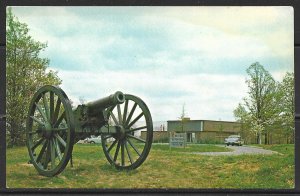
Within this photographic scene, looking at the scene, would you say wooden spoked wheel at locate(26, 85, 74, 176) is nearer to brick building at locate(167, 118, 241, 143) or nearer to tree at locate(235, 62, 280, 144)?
brick building at locate(167, 118, 241, 143)

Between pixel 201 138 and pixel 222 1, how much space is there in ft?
4.77

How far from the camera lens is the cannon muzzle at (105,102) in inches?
375

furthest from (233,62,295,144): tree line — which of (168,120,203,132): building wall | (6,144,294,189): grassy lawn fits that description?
(168,120,203,132): building wall

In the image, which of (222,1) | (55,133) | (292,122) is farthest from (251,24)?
(55,133)

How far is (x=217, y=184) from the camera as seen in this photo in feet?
30.9

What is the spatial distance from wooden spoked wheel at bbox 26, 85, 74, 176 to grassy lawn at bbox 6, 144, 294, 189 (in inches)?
3.9

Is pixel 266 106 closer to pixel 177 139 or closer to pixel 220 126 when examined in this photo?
pixel 220 126

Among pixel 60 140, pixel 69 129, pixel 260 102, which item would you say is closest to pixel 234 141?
pixel 260 102

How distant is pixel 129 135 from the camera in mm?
10047

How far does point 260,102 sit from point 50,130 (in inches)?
87.2

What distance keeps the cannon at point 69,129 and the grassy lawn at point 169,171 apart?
0.09 metres

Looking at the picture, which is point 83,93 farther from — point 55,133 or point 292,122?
point 292,122

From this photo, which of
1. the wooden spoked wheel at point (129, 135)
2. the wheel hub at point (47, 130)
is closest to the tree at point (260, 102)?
the wooden spoked wheel at point (129, 135)

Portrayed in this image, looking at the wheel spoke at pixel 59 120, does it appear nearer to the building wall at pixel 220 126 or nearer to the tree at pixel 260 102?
the building wall at pixel 220 126
